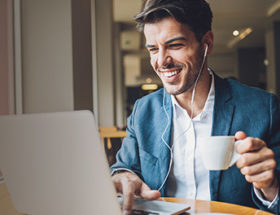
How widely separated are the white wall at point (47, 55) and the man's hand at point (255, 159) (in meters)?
1.58

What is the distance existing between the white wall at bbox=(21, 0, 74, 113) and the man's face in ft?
2.98

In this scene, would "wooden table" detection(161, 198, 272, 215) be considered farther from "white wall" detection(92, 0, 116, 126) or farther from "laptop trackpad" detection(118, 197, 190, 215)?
"white wall" detection(92, 0, 116, 126)

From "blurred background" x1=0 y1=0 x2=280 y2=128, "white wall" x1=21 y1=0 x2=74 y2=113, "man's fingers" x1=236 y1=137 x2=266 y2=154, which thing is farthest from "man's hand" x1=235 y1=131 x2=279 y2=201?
"white wall" x1=21 y1=0 x2=74 y2=113

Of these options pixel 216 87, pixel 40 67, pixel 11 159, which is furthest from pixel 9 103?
pixel 11 159

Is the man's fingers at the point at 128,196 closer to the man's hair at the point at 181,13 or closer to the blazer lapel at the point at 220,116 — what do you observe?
the blazer lapel at the point at 220,116

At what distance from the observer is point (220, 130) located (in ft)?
4.65

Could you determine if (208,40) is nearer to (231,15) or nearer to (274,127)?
(274,127)

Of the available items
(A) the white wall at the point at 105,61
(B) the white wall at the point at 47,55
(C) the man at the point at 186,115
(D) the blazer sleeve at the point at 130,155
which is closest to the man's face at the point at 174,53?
(C) the man at the point at 186,115

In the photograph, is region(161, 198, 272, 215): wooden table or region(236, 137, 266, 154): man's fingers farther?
region(161, 198, 272, 215): wooden table

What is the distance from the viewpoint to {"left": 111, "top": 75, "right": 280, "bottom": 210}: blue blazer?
1361 mm

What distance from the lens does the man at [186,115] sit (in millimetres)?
1374

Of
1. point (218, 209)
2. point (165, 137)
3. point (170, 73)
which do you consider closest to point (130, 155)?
point (165, 137)

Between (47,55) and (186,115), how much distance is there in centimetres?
123

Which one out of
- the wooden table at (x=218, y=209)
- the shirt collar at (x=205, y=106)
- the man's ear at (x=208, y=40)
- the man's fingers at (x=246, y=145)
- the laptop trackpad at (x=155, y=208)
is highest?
the man's ear at (x=208, y=40)
